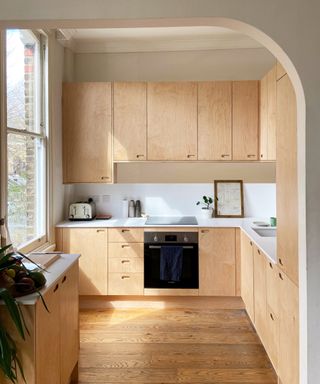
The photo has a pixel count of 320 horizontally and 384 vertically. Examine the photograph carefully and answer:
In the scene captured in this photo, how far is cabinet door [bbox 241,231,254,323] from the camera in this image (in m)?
3.14

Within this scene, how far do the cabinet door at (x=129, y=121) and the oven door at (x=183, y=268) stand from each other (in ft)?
3.49

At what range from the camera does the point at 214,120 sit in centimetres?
389

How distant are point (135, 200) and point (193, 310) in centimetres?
146

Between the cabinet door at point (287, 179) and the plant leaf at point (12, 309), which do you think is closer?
the plant leaf at point (12, 309)

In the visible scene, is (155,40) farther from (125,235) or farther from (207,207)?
(125,235)

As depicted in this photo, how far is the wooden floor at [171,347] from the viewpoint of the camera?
99.1 inches

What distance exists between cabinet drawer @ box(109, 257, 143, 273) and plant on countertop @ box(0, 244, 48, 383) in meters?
1.95

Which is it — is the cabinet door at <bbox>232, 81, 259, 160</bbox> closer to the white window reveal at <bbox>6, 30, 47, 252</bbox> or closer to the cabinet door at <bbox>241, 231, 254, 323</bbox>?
the cabinet door at <bbox>241, 231, 254, 323</bbox>

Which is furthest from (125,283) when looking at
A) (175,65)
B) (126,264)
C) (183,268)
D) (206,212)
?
(175,65)

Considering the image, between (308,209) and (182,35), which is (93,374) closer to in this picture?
(308,209)

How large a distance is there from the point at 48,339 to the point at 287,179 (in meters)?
1.60

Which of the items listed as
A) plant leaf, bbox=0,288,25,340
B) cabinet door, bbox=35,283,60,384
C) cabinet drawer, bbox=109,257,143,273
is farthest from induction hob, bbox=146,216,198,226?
plant leaf, bbox=0,288,25,340

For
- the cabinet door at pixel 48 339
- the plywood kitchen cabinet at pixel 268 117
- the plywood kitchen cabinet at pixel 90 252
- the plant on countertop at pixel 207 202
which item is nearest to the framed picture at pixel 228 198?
the plant on countertop at pixel 207 202

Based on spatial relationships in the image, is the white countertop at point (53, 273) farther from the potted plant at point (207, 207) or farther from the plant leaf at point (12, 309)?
the potted plant at point (207, 207)
